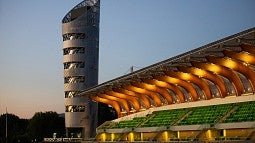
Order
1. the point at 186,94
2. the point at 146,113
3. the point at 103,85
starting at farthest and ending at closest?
the point at 146,113 < the point at 103,85 < the point at 186,94

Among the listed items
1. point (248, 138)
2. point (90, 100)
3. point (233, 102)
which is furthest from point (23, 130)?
point (248, 138)

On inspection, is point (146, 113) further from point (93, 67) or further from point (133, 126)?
point (93, 67)

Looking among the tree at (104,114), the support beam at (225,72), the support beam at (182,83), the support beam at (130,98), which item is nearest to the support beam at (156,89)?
the support beam at (182,83)

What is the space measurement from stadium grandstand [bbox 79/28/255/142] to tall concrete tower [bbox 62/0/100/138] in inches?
430

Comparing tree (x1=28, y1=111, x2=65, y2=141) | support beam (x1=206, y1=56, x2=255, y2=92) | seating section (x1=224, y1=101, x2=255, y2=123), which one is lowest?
seating section (x1=224, y1=101, x2=255, y2=123)

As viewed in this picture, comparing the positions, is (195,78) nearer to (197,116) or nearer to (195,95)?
(195,95)

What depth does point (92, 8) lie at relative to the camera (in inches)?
3954

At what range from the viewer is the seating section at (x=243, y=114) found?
50.3m

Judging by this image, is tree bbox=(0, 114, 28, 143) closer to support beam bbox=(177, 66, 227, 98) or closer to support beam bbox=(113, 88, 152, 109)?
support beam bbox=(113, 88, 152, 109)

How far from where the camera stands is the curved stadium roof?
4997 centimetres

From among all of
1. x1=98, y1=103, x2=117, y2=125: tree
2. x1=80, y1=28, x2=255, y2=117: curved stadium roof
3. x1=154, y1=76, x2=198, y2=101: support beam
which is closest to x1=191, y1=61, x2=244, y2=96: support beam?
x1=80, y1=28, x2=255, y2=117: curved stadium roof

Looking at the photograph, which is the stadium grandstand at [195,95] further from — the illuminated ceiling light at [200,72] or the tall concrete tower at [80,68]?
the tall concrete tower at [80,68]

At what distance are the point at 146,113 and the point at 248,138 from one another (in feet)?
115

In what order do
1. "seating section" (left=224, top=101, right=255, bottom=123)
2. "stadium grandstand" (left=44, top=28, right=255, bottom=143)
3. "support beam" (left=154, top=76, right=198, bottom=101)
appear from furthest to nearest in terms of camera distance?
"support beam" (left=154, top=76, right=198, bottom=101), "stadium grandstand" (left=44, top=28, right=255, bottom=143), "seating section" (left=224, top=101, right=255, bottom=123)
